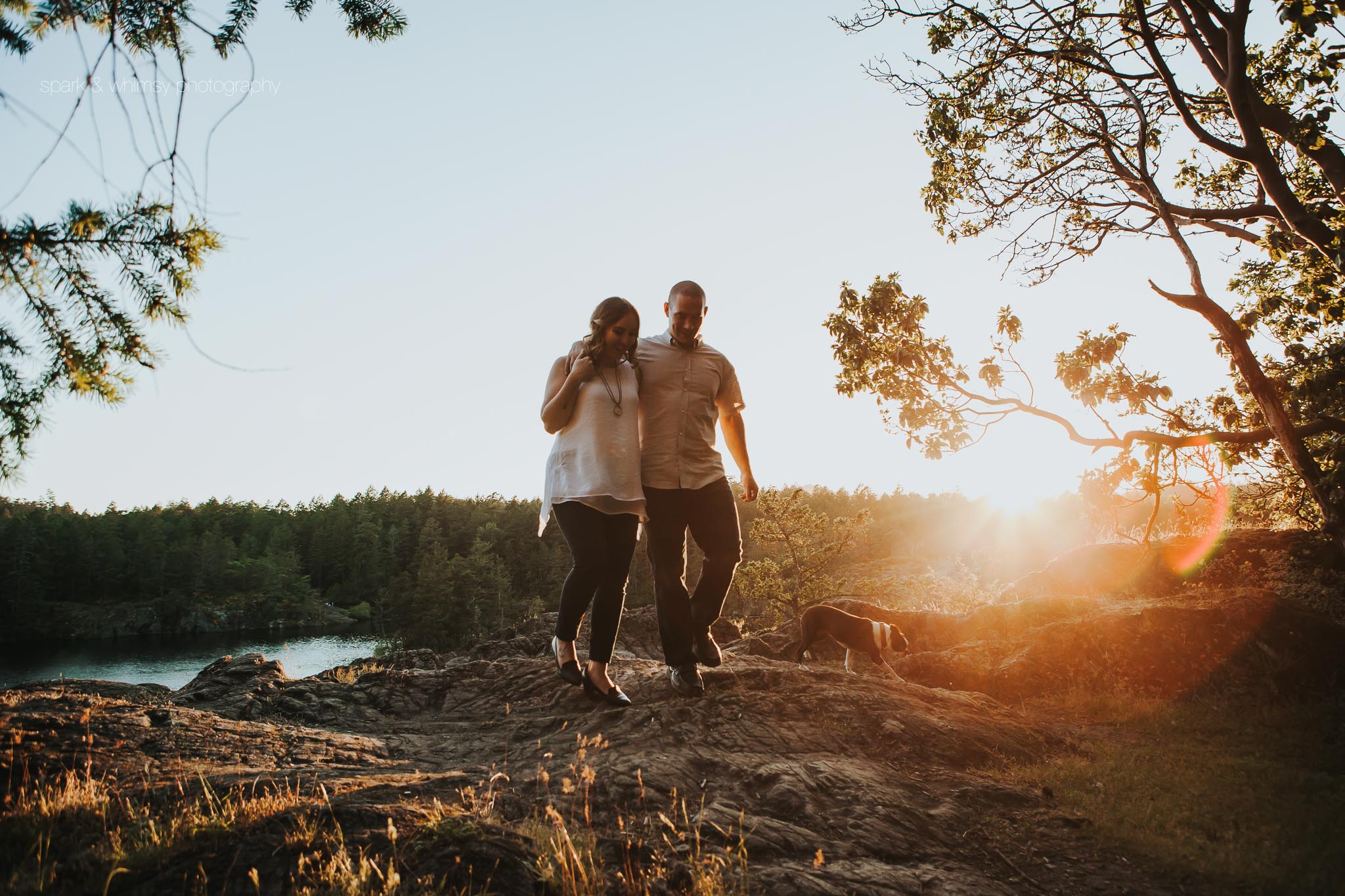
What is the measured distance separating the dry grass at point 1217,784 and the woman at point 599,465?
2.64 meters

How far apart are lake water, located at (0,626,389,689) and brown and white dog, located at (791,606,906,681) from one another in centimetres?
3002

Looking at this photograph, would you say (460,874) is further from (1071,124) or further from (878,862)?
(1071,124)

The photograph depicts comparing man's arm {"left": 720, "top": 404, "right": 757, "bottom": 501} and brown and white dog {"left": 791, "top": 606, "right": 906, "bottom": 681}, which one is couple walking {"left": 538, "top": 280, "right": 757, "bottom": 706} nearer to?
man's arm {"left": 720, "top": 404, "right": 757, "bottom": 501}

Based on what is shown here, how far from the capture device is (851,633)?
8.24 metres

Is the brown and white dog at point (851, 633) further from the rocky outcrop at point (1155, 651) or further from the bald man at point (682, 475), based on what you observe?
the bald man at point (682, 475)

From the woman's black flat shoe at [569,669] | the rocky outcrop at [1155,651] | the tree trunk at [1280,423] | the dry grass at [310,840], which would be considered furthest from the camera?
the rocky outcrop at [1155,651]

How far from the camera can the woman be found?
408 centimetres

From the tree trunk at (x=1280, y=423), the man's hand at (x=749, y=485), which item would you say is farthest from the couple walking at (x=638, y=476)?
the tree trunk at (x=1280, y=423)

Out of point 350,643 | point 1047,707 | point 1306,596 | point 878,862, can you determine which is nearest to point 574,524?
point 878,862

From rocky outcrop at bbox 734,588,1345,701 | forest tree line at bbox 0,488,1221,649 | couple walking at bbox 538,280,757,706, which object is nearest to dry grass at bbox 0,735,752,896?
couple walking at bbox 538,280,757,706

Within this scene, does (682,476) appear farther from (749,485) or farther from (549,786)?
(549,786)

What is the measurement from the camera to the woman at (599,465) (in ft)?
13.4

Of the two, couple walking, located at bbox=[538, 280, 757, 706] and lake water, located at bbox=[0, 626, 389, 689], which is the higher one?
couple walking, located at bbox=[538, 280, 757, 706]

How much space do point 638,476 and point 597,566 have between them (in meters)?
0.59
